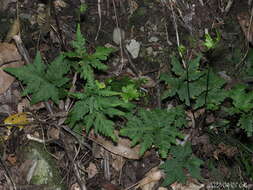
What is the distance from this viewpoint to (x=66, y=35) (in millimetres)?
4242

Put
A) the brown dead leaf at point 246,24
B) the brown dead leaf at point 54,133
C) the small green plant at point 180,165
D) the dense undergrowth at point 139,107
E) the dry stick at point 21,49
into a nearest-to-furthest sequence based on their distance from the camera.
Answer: the dense undergrowth at point 139,107, the small green plant at point 180,165, the brown dead leaf at point 54,133, the dry stick at point 21,49, the brown dead leaf at point 246,24

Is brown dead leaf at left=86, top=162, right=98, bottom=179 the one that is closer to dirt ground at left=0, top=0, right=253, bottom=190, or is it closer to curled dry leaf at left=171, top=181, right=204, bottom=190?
dirt ground at left=0, top=0, right=253, bottom=190

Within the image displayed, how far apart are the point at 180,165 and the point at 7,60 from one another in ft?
7.71

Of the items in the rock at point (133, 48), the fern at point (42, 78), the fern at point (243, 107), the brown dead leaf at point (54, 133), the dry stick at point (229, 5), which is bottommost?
the brown dead leaf at point (54, 133)

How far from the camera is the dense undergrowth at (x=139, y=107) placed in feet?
11.4

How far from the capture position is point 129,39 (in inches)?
171

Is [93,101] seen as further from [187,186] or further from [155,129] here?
[187,186]

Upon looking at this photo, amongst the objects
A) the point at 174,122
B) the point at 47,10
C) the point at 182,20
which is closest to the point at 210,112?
the point at 174,122

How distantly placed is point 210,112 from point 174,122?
598mm

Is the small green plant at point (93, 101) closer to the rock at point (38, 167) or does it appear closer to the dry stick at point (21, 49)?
the rock at point (38, 167)

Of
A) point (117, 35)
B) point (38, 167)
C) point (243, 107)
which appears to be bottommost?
point (38, 167)

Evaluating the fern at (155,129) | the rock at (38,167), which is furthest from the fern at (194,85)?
the rock at (38,167)

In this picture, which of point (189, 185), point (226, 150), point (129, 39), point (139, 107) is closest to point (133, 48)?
point (129, 39)

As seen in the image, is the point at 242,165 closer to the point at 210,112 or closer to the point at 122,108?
the point at 210,112
